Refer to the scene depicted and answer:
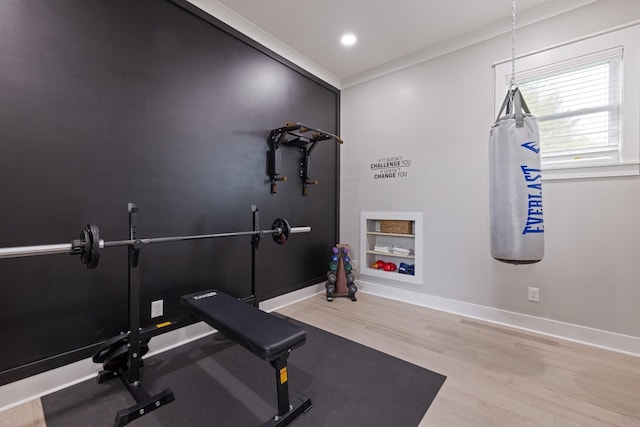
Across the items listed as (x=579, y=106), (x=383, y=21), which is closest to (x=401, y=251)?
(x=579, y=106)

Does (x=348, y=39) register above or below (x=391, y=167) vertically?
above

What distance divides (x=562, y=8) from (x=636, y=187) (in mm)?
1682

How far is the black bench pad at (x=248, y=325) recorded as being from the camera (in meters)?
1.42

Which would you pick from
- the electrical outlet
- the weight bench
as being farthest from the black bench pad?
the electrical outlet

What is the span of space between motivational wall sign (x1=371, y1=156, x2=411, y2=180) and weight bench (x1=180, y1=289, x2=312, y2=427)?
97.1 inches

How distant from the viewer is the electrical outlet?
219 cm

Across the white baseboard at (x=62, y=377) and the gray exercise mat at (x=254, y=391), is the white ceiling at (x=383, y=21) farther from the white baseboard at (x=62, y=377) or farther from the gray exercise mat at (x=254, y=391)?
the gray exercise mat at (x=254, y=391)

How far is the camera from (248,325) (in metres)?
1.63

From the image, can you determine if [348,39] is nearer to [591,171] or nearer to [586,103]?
[586,103]

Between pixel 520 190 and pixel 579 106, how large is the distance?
1322mm

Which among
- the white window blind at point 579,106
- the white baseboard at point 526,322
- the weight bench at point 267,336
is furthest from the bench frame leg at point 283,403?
the white window blind at point 579,106

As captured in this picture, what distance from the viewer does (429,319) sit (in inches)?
114

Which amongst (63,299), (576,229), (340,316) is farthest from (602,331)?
(63,299)

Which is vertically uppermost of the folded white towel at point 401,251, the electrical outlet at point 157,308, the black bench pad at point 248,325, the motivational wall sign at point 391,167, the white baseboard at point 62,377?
the motivational wall sign at point 391,167
